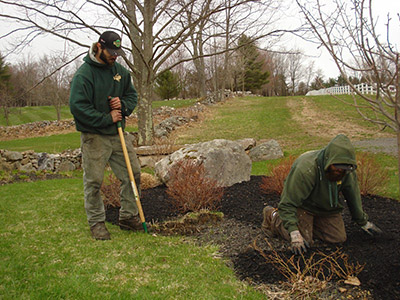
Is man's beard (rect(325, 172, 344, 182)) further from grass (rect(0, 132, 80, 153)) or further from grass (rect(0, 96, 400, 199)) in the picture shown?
grass (rect(0, 132, 80, 153))

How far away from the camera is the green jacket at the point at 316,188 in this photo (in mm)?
3609

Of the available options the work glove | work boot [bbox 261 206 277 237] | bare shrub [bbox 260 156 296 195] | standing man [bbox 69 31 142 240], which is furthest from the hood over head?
bare shrub [bbox 260 156 296 195]

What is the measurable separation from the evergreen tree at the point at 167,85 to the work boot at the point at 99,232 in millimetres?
38363

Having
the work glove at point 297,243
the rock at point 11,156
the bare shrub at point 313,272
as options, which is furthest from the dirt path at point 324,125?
the bare shrub at point 313,272

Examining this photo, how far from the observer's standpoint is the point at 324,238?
4004mm

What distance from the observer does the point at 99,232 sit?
171 inches

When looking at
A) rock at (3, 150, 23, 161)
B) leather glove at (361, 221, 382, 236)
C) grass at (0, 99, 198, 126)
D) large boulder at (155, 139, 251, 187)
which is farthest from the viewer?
grass at (0, 99, 198, 126)

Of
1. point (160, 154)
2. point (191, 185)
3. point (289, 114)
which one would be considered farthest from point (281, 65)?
point (191, 185)

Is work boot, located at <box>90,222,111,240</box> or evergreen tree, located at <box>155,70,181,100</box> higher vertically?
evergreen tree, located at <box>155,70,181,100</box>

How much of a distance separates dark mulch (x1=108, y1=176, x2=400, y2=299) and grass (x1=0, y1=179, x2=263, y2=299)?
0.85 feet

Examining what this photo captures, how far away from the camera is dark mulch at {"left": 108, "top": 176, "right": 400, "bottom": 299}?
3.13 meters

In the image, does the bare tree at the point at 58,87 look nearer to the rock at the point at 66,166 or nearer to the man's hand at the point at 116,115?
the rock at the point at 66,166

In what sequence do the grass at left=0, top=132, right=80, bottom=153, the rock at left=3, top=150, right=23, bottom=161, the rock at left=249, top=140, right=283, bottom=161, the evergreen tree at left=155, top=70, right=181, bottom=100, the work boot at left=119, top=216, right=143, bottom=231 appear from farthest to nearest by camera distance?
the evergreen tree at left=155, top=70, right=181, bottom=100 < the grass at left=0, top=132, right=80, bottom=153 < the rock at left=249, top=140, right=283, bottom=161 < the rock at left=3, top=150, right=23, bottom=161 < the work boot at left=119, top=216, right=143, bottom=231

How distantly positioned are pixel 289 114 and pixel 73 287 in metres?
23.0
